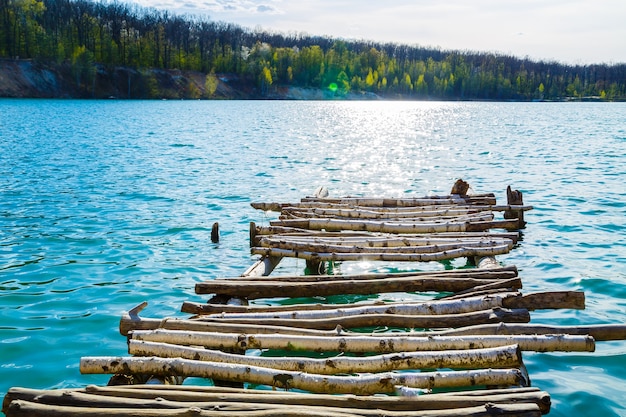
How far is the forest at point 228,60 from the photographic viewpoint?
115688mm

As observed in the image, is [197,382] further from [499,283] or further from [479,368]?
[499,283]

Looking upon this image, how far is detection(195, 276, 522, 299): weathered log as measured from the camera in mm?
7180

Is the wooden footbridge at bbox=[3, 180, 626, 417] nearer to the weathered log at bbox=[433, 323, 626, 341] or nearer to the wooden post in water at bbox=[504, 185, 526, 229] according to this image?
the weathered log at bbox=[433, 323, 626, 341]

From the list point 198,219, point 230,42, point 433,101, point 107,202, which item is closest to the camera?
point 198,219

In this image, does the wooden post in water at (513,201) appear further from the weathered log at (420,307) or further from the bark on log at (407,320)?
the bark on log at (407,320)

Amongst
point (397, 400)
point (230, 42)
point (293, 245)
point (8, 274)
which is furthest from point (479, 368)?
point (230, 42)

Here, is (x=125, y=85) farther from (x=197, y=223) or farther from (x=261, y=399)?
(x=261, y=399)

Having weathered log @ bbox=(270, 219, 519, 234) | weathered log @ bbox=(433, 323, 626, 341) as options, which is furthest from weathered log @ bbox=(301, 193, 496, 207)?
weathered log @ bbox=(433, 323, 626, 341)

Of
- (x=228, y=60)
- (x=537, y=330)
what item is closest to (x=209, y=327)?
(x=537, y=330)

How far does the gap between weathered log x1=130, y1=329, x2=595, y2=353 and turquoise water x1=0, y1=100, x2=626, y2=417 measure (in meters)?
0.83

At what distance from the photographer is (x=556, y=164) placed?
28203 millimetres

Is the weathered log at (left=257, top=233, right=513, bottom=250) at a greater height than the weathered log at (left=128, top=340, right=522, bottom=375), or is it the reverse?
the weathered log at (left=257, top=233, right=513, bottom=250)

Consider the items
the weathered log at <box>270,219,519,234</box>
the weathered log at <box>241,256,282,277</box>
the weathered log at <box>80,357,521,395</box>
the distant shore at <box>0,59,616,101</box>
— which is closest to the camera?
the weathered log at <box>80,357,521,395</box>

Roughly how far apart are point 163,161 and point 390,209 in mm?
19348
